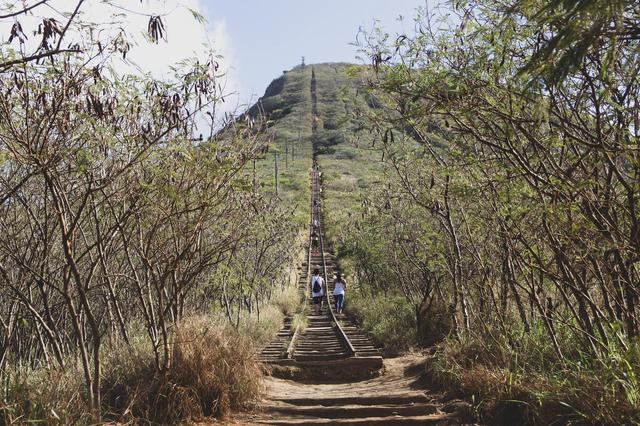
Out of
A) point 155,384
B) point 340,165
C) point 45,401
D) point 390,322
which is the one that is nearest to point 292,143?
point 340,165

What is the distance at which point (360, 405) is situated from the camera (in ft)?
32.1

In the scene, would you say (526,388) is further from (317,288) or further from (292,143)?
(292,143)

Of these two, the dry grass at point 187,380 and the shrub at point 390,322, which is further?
the shrub at point 390,322

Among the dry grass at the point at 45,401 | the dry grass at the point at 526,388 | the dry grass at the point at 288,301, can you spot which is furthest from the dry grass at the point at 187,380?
the dry grass at the point at 288,301

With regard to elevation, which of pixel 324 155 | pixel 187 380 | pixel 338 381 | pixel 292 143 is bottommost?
pixel 338 381

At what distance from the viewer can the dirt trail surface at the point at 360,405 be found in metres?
8.74

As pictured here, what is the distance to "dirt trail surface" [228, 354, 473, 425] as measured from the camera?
8.74m

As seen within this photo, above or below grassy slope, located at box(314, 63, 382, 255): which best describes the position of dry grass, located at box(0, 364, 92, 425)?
below

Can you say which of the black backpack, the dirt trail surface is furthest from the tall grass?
the black backpack

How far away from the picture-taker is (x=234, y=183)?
8094 mm

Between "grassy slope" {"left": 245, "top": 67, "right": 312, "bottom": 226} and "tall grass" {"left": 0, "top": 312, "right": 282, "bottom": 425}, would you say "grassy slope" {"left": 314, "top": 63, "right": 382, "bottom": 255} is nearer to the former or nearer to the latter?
"grassy slope" {"left": 245, "top": 67, "right": 312, "bottom": 226}

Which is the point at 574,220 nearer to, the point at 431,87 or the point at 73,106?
the point at 431,87

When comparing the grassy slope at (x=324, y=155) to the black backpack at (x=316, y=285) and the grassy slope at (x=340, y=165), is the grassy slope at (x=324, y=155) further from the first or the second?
the black backpack at (x=316, y=285)

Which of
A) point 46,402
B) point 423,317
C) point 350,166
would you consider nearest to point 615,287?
point 46,402
